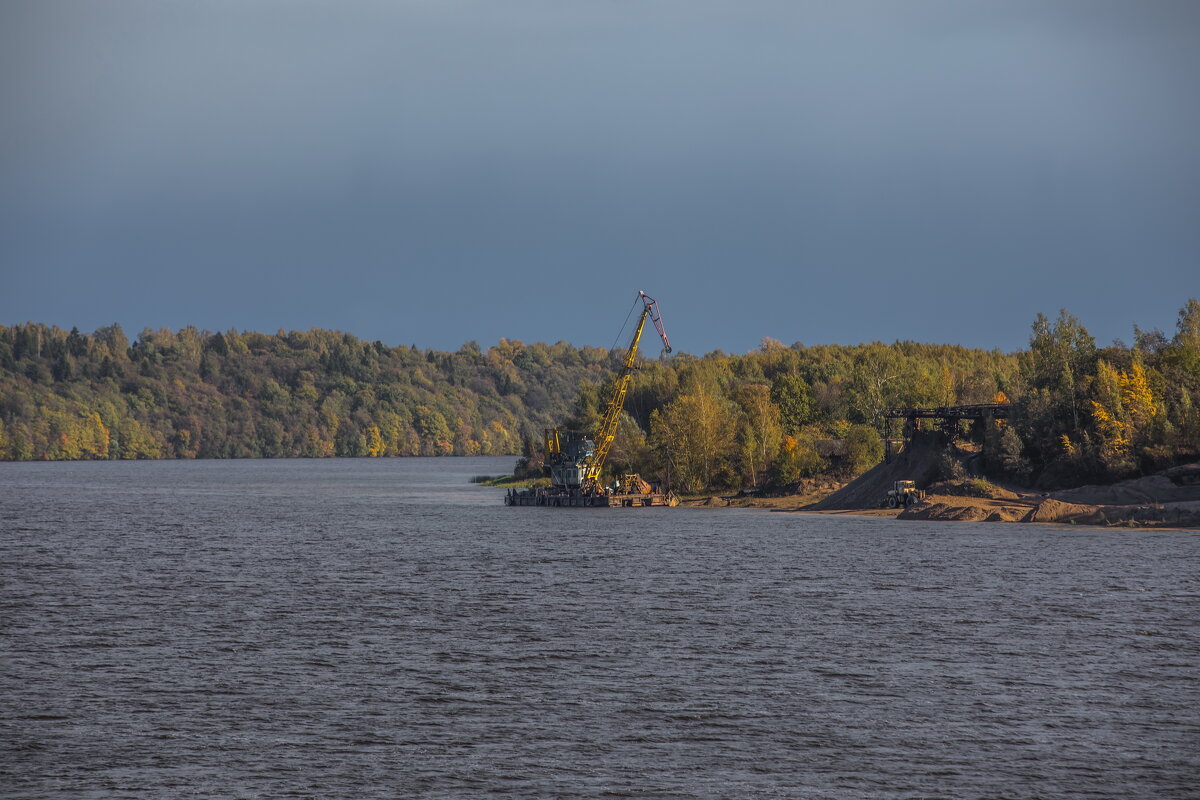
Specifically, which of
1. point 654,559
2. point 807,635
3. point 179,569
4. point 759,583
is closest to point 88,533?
point 179,569

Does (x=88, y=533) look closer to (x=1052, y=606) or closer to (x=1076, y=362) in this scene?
(x=1052, y=606)

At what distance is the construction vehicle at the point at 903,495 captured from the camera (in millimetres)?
98500

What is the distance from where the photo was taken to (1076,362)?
10000 centimetres

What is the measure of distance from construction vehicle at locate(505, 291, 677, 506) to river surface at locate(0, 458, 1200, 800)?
51.0 meters

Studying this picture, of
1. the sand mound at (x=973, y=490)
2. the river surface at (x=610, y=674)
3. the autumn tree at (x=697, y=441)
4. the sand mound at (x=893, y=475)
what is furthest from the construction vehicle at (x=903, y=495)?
the autumn tree at (x=697, y=441)

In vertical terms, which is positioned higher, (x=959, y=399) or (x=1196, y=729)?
(x=959, y=399)

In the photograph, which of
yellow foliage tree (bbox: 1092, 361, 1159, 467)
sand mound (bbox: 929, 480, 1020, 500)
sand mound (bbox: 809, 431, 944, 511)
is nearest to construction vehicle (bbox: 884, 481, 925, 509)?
sand mound (bbox: 929, 480, 1020, 500)

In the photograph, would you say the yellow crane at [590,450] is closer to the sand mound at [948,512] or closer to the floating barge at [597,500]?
the floating barge at [597,500]

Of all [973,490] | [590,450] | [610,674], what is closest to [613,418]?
[590,450]

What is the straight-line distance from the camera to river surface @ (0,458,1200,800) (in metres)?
24.9

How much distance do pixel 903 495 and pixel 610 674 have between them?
69530mm

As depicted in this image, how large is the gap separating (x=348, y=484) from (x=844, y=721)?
553ft

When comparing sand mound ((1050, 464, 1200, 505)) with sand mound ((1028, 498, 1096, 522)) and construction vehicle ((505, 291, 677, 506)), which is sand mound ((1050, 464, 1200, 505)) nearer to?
sand mound ((1028, 498, 1096, 522))

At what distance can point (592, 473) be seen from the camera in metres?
128
